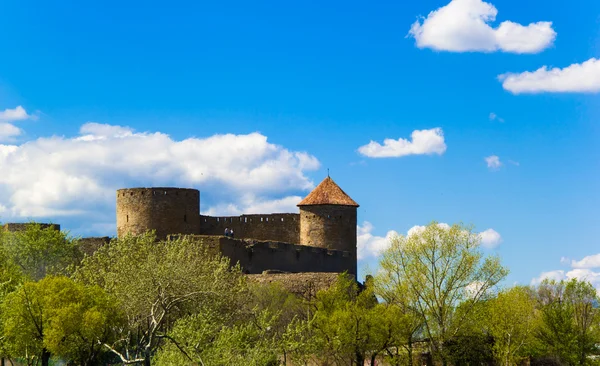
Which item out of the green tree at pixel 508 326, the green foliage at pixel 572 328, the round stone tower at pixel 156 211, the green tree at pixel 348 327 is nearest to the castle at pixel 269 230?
the round stone tower at pixel 156 211

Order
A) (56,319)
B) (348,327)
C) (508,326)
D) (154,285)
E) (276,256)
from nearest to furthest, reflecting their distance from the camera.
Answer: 1. (56,319)
2. (154,285)
3. (348,327)
4. (508,326)
5. (276,256)

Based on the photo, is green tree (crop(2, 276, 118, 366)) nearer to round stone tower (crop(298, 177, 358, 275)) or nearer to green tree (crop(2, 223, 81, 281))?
green tree (crop(2, 223, 81, 281))

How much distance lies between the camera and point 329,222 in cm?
5672

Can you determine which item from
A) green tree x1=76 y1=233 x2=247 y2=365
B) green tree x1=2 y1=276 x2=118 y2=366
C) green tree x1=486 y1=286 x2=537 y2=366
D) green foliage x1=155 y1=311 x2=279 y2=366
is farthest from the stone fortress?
green tree x1=2 y1=276 x2=118 y2=366

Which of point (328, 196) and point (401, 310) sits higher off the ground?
point (328, 196)

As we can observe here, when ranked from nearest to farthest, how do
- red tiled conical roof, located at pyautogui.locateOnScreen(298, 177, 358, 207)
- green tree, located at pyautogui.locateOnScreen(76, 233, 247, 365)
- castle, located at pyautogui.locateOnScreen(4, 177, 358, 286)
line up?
green tree, located at pyautogui.locateOnScreen(76, 233, 247, 365) → castle, located at pyautogui.locateOnScreen(4, 177, 358, 286) → red tiled conical roof, located at pyautogui.locateOnScreen(298, 177, 358, 207)

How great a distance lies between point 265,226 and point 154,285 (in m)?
25.6

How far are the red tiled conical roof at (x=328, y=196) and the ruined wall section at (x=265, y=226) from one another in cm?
118

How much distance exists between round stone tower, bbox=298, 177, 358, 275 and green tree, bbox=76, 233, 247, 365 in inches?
789

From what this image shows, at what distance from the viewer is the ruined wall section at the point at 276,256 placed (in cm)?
4538

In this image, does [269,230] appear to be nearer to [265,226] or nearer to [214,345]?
[265,226]

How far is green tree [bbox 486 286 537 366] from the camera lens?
4328cm

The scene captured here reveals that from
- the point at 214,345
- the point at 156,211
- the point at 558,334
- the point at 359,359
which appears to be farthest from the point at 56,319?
the point at 558,334

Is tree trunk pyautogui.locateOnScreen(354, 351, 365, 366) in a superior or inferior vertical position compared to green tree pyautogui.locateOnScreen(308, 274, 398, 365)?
inferior
